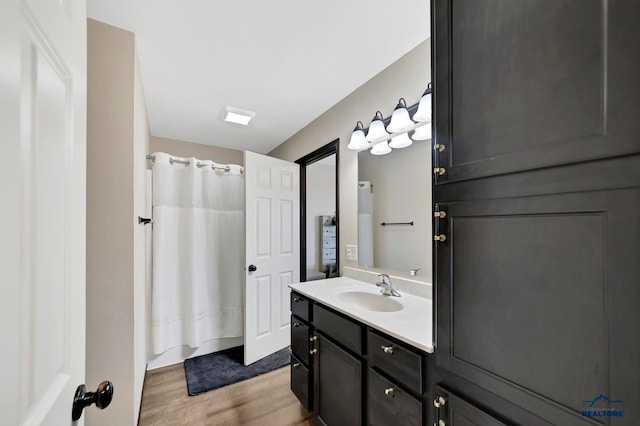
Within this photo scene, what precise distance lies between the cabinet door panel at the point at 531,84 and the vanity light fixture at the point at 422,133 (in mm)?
633

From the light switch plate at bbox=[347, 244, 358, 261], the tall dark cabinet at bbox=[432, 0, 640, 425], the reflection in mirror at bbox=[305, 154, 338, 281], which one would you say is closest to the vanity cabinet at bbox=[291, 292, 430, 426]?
the tall dark cabinet at bbox=[432, 0, 640, 425]

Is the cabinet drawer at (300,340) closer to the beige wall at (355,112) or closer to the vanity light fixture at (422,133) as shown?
the beige wall at (355,112)

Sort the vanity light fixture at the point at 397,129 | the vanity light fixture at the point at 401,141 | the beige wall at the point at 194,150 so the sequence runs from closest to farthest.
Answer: the vanity light fixture at the point at 397,129, the vanity light fixture at the point at 401,141, the beige wall at the point at 194,150

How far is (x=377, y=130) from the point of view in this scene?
176cm

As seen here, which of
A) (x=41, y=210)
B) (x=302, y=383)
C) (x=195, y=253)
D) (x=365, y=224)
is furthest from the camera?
(x=195, y=253)

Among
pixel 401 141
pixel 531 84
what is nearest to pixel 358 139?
→ pixel 401 141

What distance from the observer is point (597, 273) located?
56cm

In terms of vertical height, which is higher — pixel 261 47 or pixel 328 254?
pixel 261 47

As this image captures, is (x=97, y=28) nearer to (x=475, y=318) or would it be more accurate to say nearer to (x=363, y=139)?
(x=363, y=139)

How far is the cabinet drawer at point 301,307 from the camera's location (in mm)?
1617

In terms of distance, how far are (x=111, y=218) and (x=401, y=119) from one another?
1.71 metres

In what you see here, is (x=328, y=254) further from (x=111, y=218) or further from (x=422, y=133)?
(x=111, y=218)

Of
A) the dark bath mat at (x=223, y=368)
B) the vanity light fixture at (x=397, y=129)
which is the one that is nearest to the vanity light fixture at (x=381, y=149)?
the vanity light fixture at (x=397, y=129)

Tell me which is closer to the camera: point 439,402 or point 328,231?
point 439,402
